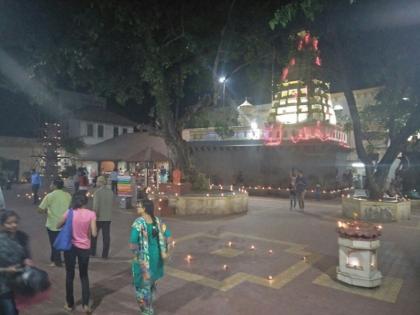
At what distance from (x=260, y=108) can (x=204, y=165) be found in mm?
7897

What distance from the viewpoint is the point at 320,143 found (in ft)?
68.2

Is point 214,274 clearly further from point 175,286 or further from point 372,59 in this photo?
point 372,59

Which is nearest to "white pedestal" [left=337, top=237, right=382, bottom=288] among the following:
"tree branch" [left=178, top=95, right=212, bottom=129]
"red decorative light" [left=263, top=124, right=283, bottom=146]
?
"tree branch" [left=178, top=95, right=212, bottom=129]

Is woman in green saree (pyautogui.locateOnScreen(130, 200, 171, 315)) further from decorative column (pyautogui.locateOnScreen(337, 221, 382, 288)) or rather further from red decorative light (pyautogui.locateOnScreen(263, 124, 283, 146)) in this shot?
red decorative light (pyautogui.locateOnScreen(263, 124, 283, 146))

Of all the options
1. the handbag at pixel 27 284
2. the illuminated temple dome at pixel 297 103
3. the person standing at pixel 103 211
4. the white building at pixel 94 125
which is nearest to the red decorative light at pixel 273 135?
the illuminated temple dome at pixel 297 103

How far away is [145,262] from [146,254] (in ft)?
0.33

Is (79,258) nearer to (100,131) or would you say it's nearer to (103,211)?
(103,211)

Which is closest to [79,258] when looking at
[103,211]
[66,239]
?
[66,239]

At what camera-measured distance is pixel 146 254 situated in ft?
14.3

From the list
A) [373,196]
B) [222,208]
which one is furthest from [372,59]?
[222,208]

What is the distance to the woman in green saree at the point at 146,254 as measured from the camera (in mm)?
4320

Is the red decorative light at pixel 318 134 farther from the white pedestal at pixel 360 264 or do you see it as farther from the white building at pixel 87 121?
the white building at pixel 87 121

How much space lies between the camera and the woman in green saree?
4.32 meters

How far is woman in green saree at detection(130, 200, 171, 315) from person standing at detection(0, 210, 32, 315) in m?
1.27
